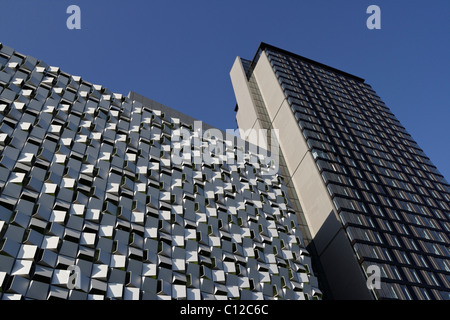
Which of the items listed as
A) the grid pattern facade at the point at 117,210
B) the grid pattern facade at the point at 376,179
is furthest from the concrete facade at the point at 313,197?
the grid pattern facade at the point at 117,210

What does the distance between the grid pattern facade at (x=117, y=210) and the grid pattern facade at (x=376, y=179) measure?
1485cm

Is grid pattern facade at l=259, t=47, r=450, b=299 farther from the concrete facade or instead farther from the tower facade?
the concrete facade

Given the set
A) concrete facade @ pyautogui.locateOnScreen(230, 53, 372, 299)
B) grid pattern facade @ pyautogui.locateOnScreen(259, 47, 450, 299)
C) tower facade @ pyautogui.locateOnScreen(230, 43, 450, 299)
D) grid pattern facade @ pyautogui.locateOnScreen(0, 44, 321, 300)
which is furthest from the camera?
grid pattern facade @ pyautogui.locateOnScreen(259, 47, 450, 299)

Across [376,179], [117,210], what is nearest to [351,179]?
[376,179]

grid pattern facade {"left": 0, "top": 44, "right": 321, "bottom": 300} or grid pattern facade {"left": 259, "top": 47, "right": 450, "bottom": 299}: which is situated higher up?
grid pattern facade {"left": 259, "top": 47, "right": 450, "bottom": 299}

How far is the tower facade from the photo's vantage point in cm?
4147

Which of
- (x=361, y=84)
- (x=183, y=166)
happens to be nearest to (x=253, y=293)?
(x=183, y=166)

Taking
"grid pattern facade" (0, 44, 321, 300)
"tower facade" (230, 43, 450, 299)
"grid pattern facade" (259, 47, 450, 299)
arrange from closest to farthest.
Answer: "grid pattern facade" (0, 44, 321, 300) → "tower facade" (230, 43, 450, 299) → "grid pattern facade" (259, 47, 450, 299)

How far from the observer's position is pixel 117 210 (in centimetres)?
2402

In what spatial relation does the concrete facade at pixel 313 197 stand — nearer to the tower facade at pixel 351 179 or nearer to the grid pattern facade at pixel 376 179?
the tower facade at pixel 351 179

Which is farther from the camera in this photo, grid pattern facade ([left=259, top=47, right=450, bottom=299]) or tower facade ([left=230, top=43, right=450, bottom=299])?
grid pattern facade ([left=259, top=47, right=450, bottom=299])

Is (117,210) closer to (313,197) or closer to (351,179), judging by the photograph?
(313,197)

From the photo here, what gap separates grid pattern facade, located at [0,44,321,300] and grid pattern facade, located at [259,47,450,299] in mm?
14855

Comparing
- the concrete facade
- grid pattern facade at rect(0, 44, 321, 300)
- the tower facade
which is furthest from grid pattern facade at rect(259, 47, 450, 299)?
A: grid pattern facade at rect(0, 44, 321, 300)
